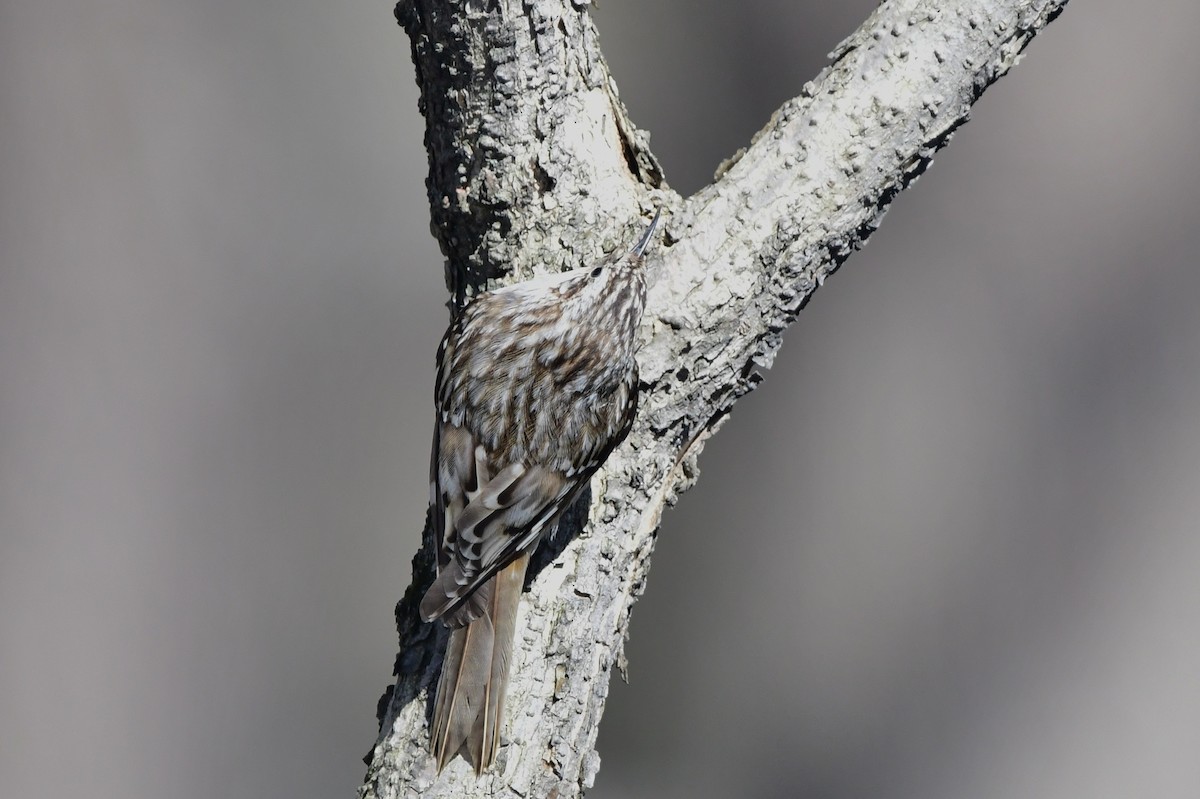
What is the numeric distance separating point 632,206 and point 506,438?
0.37 meters

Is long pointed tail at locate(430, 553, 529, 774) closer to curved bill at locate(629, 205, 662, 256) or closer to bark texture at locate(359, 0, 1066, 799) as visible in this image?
bark texture at locate(359, 0, 1066, 799)

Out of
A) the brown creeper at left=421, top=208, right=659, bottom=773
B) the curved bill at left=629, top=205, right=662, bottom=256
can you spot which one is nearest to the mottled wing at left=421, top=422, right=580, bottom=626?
the brown creeper at left=421, top=208, right=659, bottom=773

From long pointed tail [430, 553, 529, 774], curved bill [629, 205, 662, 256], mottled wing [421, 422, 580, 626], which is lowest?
long pointed tail [430, 553, 529, 774]

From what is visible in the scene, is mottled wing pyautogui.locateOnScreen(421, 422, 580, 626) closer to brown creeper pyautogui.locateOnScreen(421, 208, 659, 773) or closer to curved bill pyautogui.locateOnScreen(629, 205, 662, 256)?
brown creeper pyautogui.locateOnScreen(421, 208, 659, 773)

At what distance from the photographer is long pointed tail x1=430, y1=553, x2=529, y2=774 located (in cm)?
110

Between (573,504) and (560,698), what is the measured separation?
0.25 metres

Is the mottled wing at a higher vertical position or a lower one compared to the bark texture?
lower

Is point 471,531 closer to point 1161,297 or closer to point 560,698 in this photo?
point 560,698

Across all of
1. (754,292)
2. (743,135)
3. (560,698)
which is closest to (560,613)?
(560,698)

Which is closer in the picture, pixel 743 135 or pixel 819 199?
pixel 819 199

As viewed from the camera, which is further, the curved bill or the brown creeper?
the curved bill

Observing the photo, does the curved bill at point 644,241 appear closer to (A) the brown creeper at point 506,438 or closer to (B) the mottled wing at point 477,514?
(A) the brown creeper at point 506,438

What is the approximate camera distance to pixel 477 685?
112 cm

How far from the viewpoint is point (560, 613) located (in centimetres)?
121
